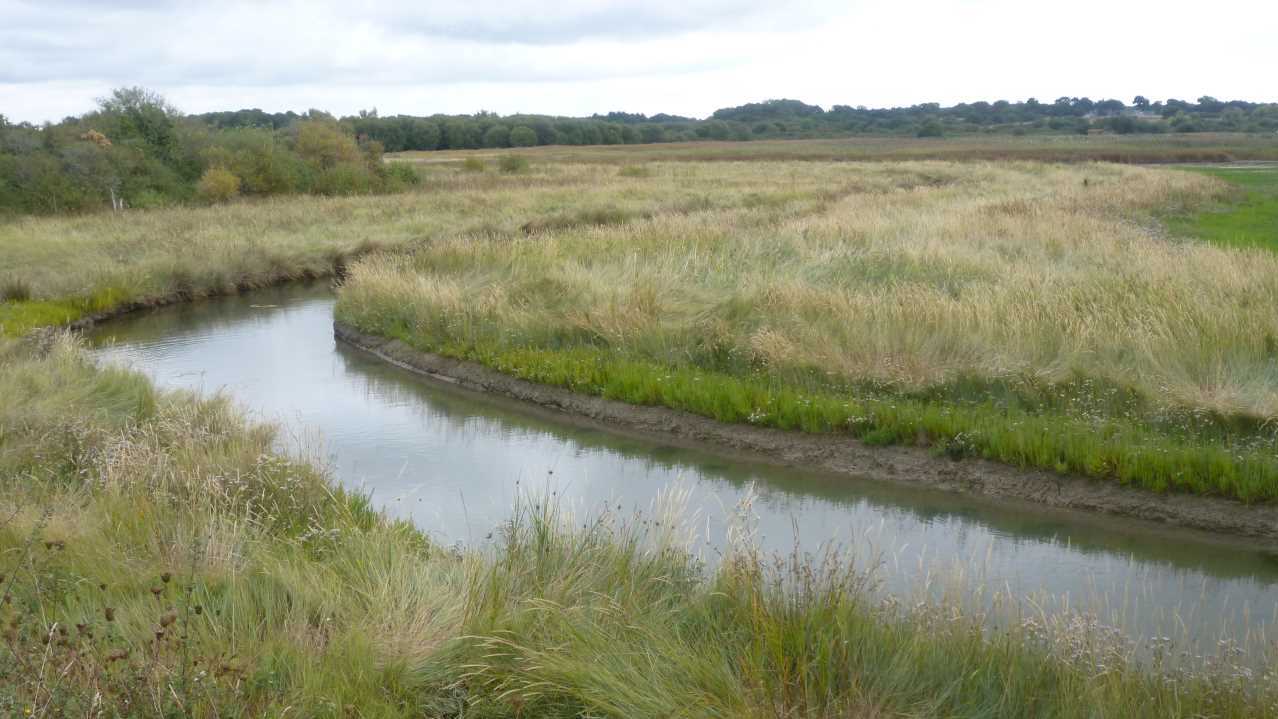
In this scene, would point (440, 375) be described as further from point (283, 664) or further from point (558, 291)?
point (283, 664)

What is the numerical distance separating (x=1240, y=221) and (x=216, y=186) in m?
32.6

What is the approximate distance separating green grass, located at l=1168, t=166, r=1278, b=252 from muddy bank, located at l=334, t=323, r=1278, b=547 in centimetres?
1119

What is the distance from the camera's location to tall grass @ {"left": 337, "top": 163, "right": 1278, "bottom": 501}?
10023 mm

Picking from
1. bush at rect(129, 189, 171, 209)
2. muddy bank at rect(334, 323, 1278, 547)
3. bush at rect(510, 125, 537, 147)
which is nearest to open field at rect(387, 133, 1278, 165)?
bush at rect(510, 125, 537, 147)

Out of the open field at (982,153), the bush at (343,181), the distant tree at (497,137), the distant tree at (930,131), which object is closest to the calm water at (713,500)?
the bush at (343,181)

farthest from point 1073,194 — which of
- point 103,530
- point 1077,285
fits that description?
point 103,530

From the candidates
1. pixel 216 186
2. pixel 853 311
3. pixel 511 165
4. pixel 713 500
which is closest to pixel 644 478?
pixel 713 500

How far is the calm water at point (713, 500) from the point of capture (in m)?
7.25

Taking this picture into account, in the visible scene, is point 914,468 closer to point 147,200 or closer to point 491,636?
point 491,636

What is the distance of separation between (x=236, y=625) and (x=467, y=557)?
4.79 feet

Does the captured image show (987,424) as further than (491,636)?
Yes

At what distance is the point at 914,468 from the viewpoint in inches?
404

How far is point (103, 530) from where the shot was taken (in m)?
6.77

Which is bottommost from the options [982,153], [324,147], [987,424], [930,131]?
[987,424]
